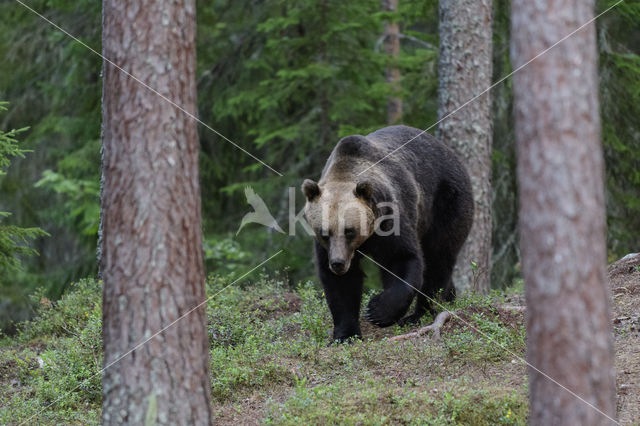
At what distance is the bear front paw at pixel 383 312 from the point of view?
6660mm

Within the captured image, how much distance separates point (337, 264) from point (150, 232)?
257 centimetres

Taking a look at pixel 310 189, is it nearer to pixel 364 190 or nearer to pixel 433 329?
pixel 364 190

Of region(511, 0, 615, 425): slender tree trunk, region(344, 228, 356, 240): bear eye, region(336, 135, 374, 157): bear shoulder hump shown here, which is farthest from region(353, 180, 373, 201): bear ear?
region(511, 0, 615, 425): slender tree trunk

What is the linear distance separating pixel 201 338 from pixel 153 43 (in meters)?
1.74

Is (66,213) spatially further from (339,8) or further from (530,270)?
(530,270)

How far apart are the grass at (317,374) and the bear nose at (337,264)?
700 mm

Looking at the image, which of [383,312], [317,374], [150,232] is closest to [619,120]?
[383,312]

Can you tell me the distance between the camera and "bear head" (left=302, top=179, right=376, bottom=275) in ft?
21.1

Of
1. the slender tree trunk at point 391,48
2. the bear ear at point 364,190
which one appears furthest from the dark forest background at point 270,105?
the bear ear at point 364,190

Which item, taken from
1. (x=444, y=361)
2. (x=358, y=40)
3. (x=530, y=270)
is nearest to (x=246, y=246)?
(x=358, y=40)

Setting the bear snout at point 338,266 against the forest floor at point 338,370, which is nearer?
the forest floor at point 338,370

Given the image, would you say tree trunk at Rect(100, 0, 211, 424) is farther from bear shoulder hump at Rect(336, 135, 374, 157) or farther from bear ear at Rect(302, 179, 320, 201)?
bear shoulder hump at Rect(336, 135, 374, 157)

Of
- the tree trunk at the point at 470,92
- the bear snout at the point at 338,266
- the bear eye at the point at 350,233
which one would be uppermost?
the tree trunk at the point at 470,92

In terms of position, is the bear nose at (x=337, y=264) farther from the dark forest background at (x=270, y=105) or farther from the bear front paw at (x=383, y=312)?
the dark forest background at (x=270, y=105)
